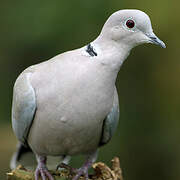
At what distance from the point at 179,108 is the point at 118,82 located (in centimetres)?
86

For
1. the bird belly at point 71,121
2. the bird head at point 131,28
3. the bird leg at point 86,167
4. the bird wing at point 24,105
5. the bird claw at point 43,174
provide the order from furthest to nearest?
the bird leg at point 86,167 < the bird claw at point 43,174 < the bird wing at point 24,105 < the bird belly at point 71,121 < the bird head at point 131,28

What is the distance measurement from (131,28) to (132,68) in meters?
2.91

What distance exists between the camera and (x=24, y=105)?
3838 mm

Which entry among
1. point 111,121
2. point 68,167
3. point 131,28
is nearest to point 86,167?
point 68,167

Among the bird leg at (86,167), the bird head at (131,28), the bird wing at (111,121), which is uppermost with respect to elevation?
the bird head at (131,28)

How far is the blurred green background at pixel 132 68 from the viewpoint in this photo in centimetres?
624

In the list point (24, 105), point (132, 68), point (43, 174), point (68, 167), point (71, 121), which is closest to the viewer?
point (71, 121)

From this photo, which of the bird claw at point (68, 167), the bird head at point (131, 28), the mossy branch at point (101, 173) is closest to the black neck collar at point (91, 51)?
the bird head at point (131, 28)

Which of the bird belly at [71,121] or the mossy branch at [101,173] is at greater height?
the bird belly at [71,121]

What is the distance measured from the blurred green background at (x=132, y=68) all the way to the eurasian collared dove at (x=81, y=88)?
238 cm

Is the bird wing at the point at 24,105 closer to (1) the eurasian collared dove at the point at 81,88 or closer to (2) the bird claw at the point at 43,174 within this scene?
(1) the eurasian collared dove at the point at 81,88

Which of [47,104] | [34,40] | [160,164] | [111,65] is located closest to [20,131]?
[47,104]

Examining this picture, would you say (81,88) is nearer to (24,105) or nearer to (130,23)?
(24,105)

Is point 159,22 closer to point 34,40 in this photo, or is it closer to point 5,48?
point 34,40
